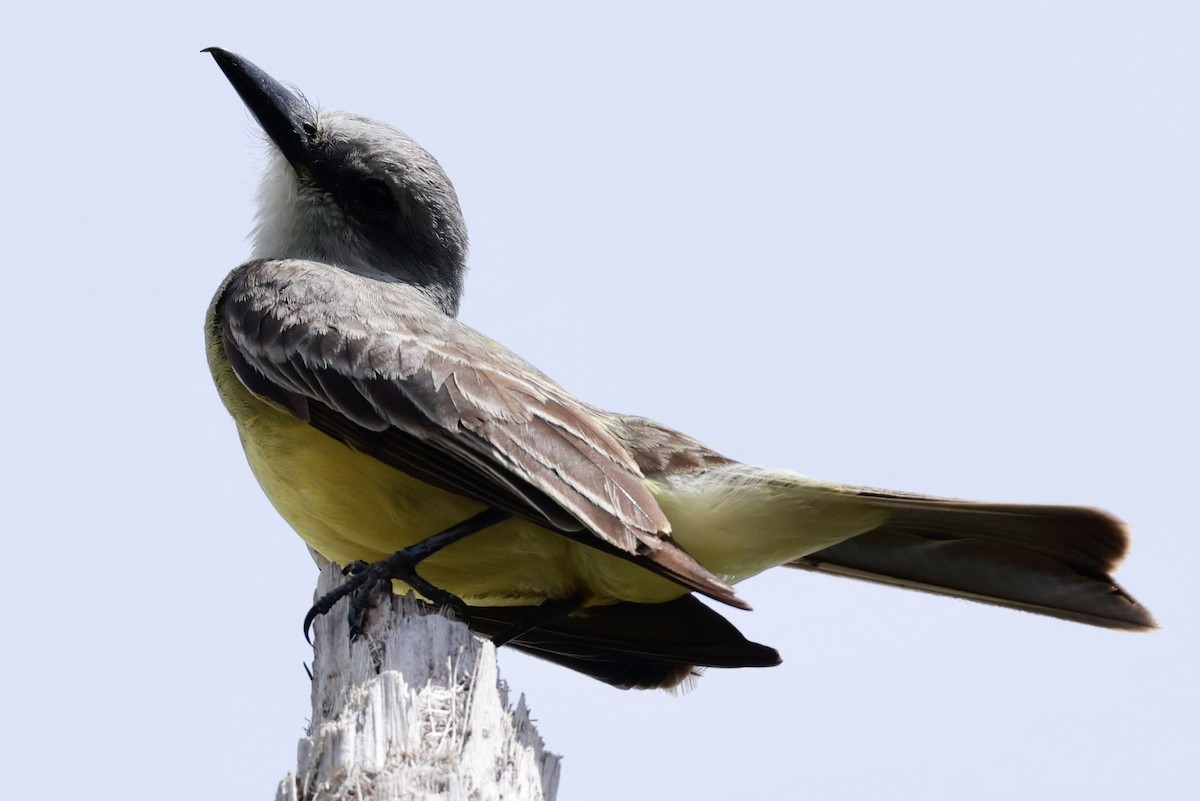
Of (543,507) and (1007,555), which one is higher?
(1007,555)

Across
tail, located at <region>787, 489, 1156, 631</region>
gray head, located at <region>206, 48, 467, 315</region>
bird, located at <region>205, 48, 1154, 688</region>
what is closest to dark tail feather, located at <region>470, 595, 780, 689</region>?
bird, located at <region>205, 48, 1154, 688</region>

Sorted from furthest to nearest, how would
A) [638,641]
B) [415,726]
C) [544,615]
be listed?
[638,641] < [544,615] < [415,726]

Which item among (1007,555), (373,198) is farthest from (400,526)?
(1007,555)

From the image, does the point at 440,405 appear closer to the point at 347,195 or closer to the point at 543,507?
the point at 543,507

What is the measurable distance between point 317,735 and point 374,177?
438 cm

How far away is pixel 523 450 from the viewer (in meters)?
5.92

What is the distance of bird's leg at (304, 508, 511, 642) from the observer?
5336mm

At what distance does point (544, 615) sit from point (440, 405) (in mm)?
1296

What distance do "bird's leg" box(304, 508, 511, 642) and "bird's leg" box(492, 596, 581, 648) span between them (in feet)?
2.32

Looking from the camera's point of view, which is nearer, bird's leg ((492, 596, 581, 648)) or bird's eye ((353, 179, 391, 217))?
bird's leg ((492, 596, 581, 648))

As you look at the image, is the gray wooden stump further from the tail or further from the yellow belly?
the tail

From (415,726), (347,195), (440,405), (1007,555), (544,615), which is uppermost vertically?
(347,195)

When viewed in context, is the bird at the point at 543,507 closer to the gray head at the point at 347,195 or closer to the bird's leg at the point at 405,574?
the bird's leg at the point at 405,574

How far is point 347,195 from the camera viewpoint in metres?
8.20
